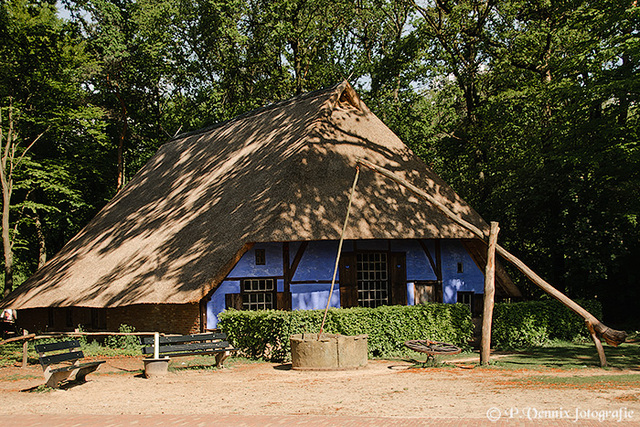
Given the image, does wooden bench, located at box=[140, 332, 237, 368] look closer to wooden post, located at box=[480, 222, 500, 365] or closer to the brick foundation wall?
the brick foundation wall

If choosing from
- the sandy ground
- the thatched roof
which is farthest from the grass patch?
the thatched roof

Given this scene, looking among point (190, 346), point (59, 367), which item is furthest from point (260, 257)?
point (59, 367)

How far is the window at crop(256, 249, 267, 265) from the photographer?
62.6 ft

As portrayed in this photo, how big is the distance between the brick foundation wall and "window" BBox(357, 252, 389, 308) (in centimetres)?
564

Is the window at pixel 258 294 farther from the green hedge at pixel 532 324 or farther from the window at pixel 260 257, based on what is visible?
the green hedge at pixel 532 324

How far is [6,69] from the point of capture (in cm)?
2838

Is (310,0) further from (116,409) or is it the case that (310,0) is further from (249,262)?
(116,409)

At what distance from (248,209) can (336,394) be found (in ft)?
31.2

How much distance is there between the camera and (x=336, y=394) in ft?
36.0

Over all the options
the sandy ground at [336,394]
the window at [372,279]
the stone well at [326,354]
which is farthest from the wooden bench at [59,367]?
the window at [372,279]

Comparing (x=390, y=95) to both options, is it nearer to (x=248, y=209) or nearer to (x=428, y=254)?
(x=428, y=254)

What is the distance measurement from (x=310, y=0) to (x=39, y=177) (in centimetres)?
1820

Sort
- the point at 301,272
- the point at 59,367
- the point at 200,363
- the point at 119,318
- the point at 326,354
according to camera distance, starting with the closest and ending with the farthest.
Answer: the point at 59,367 < the point at 326,354 < the point at 200,363 < the point at 301,272 < the point at 119,318

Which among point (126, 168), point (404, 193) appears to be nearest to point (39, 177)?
point (126, 168)
